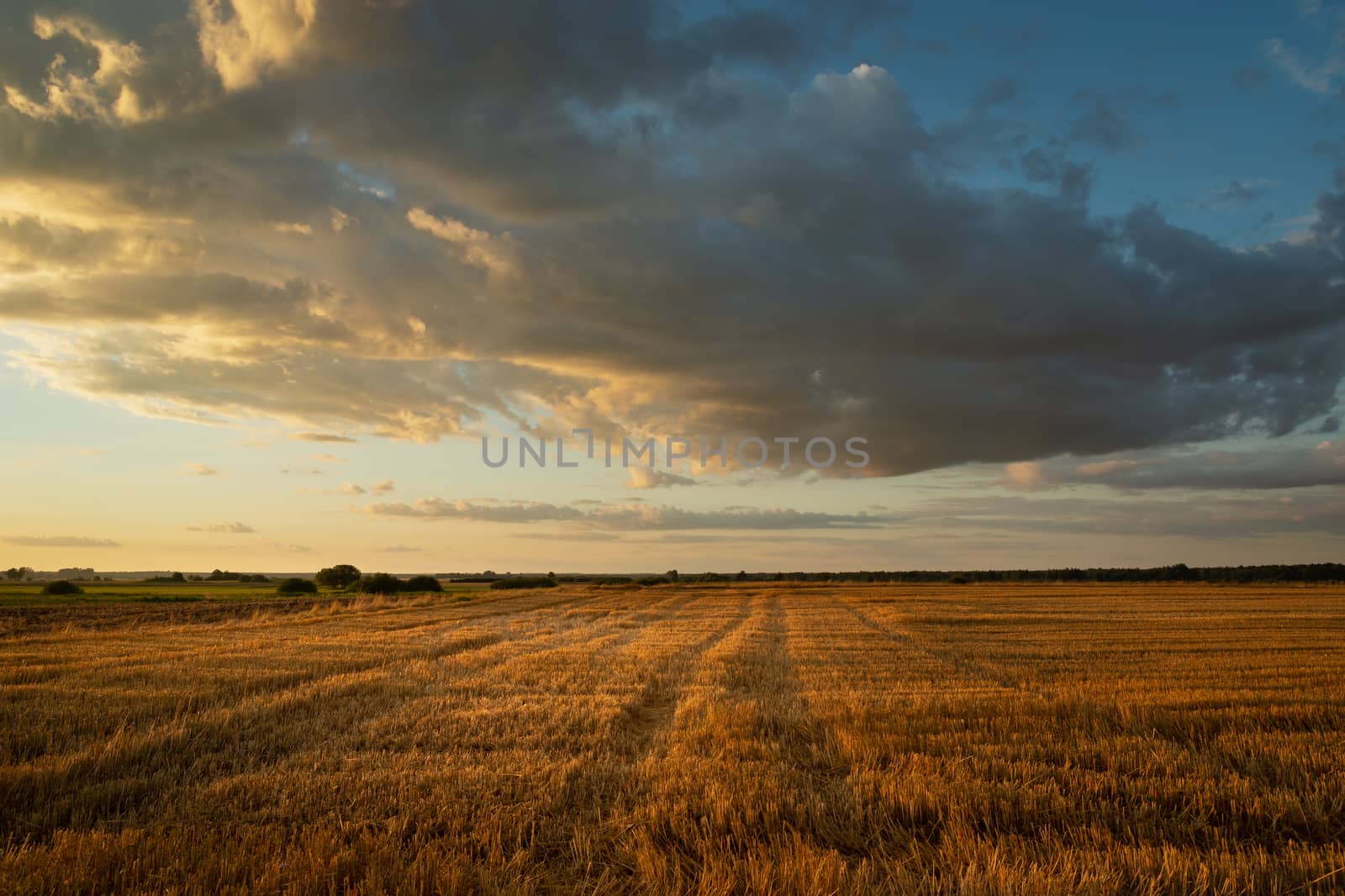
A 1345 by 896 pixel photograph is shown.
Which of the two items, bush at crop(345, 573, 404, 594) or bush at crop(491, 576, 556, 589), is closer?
bush at crop(345, 573, 404, 594)

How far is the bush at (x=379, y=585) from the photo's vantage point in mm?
79438

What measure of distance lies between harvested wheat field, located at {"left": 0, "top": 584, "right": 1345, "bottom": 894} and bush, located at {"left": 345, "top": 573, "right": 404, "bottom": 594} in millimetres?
64467

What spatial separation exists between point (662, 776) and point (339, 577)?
93989 millimetres

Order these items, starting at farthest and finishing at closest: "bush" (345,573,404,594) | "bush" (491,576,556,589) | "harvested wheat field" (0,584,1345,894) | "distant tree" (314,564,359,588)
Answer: "bush" (491,576,556,589) < "distant tree" (314,564,359,588) < "bush" (345,573,404,594) < "harvested wheat field" (0,584,1345,894)

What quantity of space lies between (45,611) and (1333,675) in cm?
5117

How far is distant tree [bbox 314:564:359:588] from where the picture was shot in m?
91.7

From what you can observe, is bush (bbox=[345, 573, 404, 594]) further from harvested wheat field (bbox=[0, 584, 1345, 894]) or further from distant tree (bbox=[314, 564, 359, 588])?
harvested wheat field (bbox=[0, 584, 1345, 894])

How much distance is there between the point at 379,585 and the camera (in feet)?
263

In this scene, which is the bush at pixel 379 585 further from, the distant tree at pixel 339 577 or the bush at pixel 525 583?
the bush at pixel 525 583

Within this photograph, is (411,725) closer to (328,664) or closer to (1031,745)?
(328,664)

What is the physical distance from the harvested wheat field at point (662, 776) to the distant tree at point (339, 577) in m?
79.1

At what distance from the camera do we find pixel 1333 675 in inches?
651

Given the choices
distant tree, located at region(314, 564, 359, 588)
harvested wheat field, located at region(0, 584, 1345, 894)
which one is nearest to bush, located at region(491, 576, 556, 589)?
distant tree, located at region(314, 564, 359, 588)

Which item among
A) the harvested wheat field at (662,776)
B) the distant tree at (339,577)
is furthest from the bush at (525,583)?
the harvested wheat field at (662,776)
